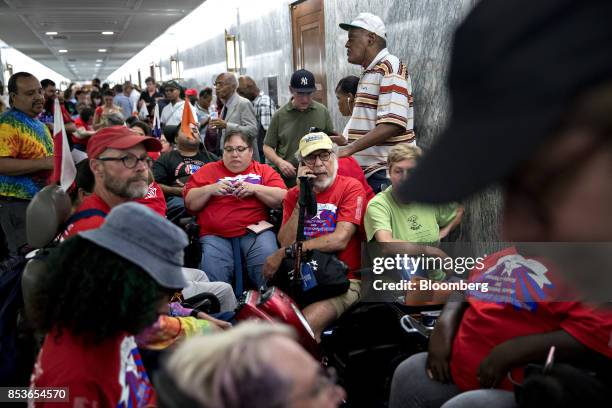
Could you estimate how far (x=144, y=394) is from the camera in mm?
1877

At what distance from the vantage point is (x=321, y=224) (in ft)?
12.2

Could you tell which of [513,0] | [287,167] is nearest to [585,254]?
[513,0]

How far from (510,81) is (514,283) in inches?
72.8

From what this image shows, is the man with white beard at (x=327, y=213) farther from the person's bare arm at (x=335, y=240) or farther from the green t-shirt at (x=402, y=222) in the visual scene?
the green t-shirt at (x=402, y=222)

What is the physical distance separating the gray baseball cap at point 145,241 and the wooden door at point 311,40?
5.86 meters

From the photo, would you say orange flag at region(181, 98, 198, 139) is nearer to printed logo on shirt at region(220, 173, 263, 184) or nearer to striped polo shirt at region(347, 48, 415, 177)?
printed logo on shirt at region(220, 173, 263, 184)

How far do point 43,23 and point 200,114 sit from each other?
8.97 m

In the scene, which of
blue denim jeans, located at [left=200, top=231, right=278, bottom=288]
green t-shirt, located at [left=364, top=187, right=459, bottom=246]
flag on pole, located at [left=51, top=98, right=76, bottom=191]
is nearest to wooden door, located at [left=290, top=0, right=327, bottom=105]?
blue denim jeans, located at [left=200, top=231, right=278, bottom=288]

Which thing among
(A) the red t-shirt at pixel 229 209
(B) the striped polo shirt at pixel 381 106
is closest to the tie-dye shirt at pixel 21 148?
(A) the red t-shirt at pixel 229 209

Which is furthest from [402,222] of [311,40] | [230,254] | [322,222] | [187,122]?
[311,40]

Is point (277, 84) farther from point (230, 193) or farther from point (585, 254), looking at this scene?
point (585, 254)

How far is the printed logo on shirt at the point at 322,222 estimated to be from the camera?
12.1 ft

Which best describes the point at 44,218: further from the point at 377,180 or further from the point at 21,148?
the point at 377,180

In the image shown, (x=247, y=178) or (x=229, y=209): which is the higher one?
(x=247, y=178)
